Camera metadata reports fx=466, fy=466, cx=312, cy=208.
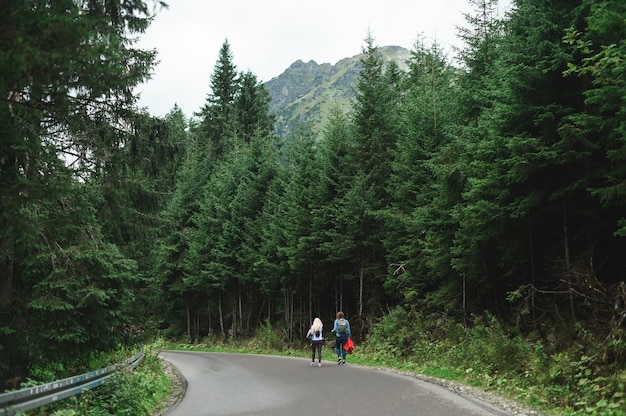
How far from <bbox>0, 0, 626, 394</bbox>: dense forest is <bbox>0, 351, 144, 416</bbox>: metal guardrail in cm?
184

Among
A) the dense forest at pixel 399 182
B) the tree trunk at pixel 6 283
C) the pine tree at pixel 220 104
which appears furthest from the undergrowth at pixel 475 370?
the pine tree at pixel 220 104

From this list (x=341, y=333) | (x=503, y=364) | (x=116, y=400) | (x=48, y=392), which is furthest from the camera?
(x=341, y=333)

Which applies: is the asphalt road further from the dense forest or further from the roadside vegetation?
the dense forest

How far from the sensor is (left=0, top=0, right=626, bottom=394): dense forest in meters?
6.83

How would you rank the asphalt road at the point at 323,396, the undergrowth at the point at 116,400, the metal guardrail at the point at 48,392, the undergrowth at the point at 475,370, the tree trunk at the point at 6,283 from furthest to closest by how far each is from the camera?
the tree trunk at the point at 6,283, the asphalt road at the point at 323,396, the undergrowth at the point at 475,370, the undergrowth at the point at 116,400, the metal guardrail at the point at 48,392

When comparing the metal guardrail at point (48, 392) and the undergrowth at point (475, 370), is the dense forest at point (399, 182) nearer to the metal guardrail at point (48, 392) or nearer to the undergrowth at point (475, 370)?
the undergrowth at point (475, 370)

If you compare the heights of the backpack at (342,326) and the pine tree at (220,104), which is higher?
the pine tree at (220,104)

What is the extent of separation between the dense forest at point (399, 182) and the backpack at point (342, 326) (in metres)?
3.43

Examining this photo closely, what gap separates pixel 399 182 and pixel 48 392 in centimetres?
1705

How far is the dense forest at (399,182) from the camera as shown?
683 cm

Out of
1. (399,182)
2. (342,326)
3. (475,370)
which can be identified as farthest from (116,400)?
(399,182)

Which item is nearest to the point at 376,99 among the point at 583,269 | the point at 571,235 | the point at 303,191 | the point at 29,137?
the point at 303,191

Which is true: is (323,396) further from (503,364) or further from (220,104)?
(220,104)

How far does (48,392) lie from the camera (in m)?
7.04
